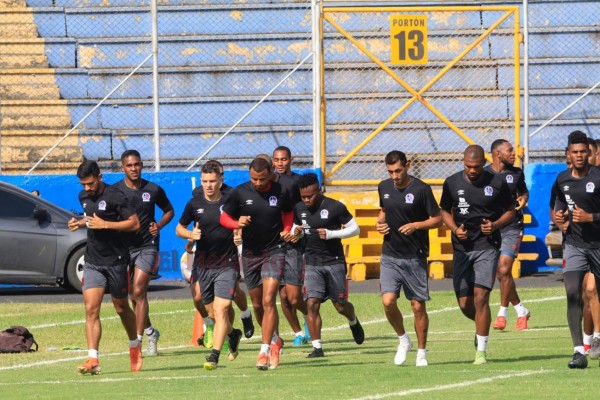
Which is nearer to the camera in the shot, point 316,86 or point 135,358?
point 135,358

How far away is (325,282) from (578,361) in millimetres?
3281

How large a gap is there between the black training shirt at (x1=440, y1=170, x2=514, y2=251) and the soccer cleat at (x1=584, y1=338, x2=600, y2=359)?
131cm

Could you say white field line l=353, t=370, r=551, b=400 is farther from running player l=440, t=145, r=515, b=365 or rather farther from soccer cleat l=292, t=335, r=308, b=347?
soccer cleat l=292, t=335, r=308, b=347

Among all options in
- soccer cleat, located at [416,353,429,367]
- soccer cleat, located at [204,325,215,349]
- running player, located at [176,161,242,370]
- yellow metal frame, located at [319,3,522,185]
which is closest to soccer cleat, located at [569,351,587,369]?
soccer cleat, located at [416,353,429,367]

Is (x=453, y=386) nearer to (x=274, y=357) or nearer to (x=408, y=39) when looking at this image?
(x=274, y=357)

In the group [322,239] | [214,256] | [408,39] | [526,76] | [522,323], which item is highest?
A: [408,39]

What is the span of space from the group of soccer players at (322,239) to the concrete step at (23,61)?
1438cm

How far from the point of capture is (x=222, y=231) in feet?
48.1

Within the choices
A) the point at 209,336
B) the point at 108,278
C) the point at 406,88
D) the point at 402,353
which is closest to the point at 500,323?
the point at 209,336

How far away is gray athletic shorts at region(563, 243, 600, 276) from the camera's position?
1362 cm

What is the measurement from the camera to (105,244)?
14.1 meters

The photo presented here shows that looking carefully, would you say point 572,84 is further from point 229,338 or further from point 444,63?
point 229,338

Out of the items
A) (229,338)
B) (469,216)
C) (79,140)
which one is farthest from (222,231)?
(79,140)

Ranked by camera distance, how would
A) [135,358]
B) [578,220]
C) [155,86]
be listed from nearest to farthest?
1. [578,220]
2. [135,358]
3. [155,86]
